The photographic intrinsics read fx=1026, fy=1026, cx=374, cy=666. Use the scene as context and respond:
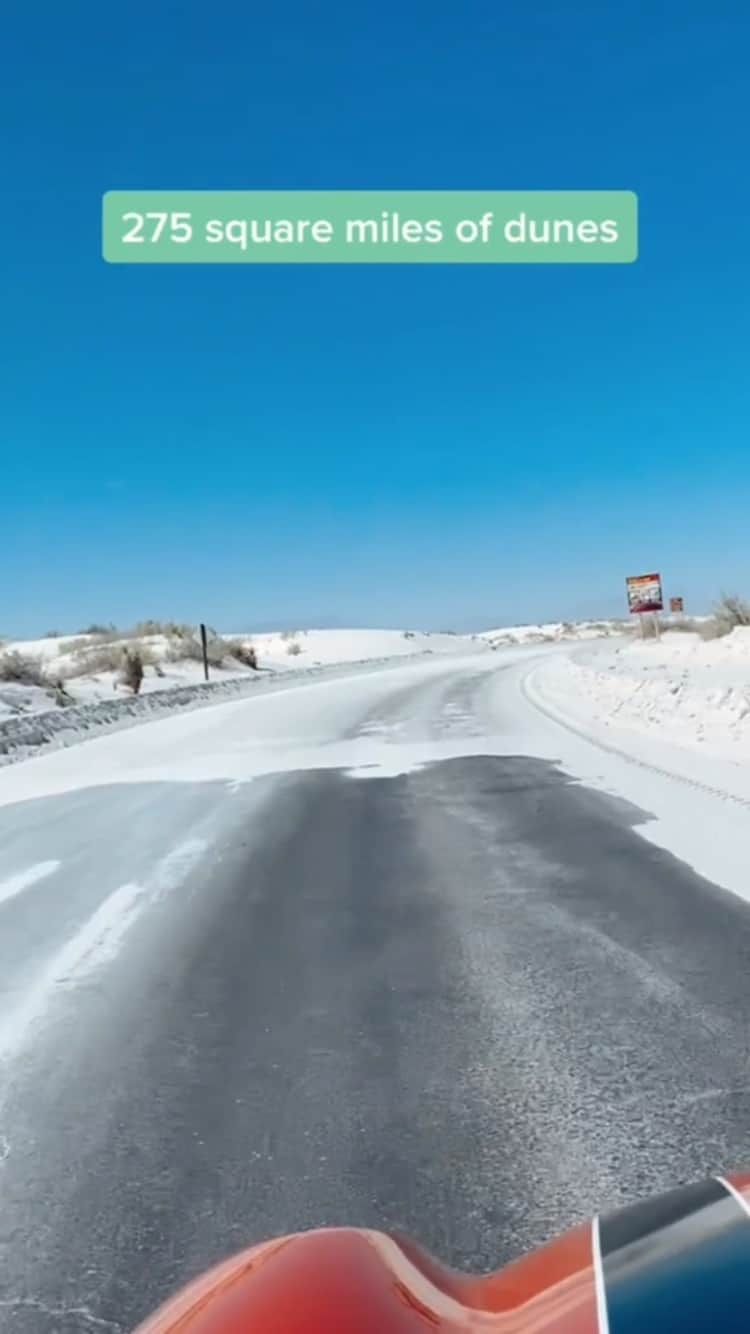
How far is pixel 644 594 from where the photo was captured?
132 feet

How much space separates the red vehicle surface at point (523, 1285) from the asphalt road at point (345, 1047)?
88cm

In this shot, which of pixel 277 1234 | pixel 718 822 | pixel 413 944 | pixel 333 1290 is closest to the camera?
pixel 333 1290

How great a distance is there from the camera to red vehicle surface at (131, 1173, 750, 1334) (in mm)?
1367

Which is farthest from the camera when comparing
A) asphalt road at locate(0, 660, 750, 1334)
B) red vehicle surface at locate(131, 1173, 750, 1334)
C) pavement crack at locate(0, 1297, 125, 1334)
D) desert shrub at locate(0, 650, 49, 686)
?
desert shrub at locate(0, 650, 49, 686)

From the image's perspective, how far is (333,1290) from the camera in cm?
153

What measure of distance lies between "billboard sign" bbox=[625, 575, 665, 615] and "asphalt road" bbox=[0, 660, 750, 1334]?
33.3 m

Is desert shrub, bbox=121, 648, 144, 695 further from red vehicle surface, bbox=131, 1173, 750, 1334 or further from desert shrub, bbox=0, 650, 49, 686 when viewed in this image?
red vehicle surface, bbox=131, 1173, 750, 1334

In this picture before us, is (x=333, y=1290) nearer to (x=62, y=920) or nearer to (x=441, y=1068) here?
(x=441, y=1068)

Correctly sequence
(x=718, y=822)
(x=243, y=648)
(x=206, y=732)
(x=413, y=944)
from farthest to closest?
(x=243, y=648), (x=206, y=732), (x=718, y=822), (x=413, y=944)

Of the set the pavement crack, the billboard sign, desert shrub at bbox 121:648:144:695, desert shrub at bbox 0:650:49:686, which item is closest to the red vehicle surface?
the pavement crack

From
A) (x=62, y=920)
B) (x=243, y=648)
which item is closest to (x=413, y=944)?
(x=62, y=920)

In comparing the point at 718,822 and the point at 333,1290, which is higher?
the point at 333,1290

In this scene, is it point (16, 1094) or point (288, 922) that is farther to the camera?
point (288, 922)

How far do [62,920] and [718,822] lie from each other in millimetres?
5037
